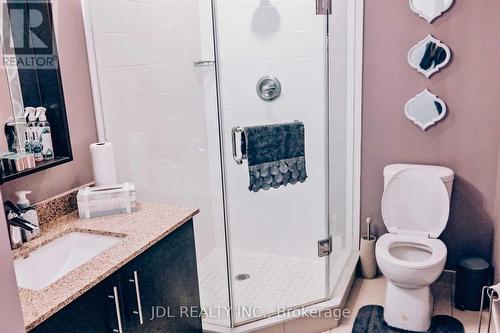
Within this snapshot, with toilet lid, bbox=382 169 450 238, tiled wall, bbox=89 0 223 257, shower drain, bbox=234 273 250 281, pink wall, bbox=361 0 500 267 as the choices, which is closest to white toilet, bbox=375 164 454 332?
toilet lid, bbox=382 169 450 238

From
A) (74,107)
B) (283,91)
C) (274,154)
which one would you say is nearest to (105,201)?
(74,107)

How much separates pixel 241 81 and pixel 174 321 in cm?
166

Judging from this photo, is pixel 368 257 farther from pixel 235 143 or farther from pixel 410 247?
pixel 235 143

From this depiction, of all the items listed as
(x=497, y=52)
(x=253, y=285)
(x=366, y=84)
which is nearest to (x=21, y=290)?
(x=253, y=285)

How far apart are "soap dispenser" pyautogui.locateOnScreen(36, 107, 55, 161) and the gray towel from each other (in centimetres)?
98

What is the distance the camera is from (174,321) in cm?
194

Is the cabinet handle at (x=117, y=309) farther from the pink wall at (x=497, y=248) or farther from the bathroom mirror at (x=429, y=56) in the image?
the bathroom mirror at (x=429, y=56)

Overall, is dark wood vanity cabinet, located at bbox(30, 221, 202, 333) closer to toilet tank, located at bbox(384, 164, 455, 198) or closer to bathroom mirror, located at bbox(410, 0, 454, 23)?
toilet tank, located at bbox(384, 164, 455, 198)

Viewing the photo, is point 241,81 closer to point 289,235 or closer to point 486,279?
point 289,235

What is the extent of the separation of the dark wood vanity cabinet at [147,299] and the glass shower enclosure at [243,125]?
495 mm

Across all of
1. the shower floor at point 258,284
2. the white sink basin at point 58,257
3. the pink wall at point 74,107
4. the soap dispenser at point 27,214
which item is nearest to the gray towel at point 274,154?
the shower floor at point 258,284

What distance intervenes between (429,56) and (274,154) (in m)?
1.14

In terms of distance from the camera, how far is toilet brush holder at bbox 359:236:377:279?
9.96 ft

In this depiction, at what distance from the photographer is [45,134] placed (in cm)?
195
